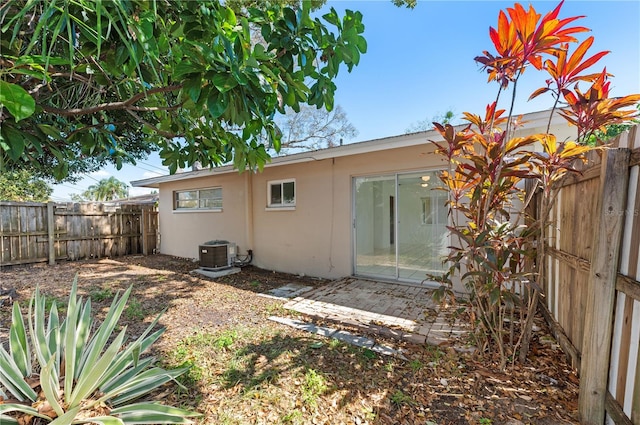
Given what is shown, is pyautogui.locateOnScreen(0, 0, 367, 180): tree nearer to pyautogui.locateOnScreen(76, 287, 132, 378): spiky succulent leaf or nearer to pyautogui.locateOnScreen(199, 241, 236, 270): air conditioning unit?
pyautogui.locateOnScreen(76, 287, 132, 378): spiky succulent leaf

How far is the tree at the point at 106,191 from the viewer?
1458 inches

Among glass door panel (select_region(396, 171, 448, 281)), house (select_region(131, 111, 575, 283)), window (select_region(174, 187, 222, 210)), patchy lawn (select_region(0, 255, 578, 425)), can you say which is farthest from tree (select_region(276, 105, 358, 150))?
patchy lawn (select_region(0, 255, 578, 425))

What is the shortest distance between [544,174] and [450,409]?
2.12m

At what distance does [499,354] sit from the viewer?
2668 millimetres

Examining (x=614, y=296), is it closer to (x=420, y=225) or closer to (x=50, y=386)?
(x=50, y=386)

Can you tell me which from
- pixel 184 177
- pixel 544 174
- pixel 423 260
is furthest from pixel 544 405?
pixel 184 177

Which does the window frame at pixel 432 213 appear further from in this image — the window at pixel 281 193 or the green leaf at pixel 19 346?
the green leaf at pixel 19 346

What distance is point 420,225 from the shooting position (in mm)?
5332

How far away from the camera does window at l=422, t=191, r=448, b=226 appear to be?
16.7ft

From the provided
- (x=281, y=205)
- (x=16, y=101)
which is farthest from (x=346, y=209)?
(x=16, y=101)

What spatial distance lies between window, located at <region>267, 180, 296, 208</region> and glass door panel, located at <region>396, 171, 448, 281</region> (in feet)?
9.37

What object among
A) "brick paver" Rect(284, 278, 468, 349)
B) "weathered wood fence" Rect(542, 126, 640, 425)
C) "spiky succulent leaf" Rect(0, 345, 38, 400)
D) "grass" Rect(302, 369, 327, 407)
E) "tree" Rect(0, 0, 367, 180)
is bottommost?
"brick paver" Rect(284, 278, 468, 349)

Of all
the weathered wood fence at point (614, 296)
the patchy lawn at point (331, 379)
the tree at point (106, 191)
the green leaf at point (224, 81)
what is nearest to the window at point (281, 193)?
the patchy lawn at point (331, 379)

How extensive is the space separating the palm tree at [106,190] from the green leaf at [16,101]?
44708 millimetres
